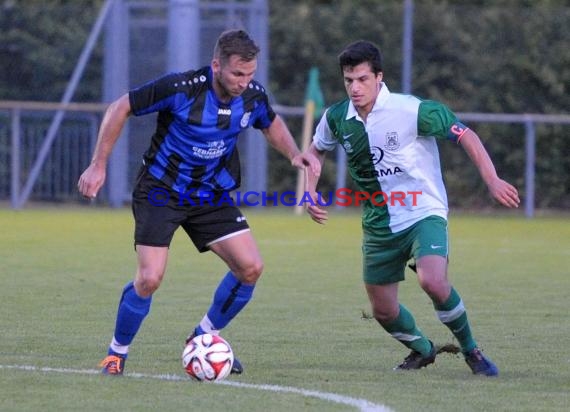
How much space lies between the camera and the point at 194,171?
6.80m

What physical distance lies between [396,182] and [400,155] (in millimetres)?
143

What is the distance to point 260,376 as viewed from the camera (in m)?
6.59

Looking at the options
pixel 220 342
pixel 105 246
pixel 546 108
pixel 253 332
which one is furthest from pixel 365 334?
pixel 546 108

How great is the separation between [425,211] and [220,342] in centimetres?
128

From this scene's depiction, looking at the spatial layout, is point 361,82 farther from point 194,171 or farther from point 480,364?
point 480,364

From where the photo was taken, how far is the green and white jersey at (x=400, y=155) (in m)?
6.94

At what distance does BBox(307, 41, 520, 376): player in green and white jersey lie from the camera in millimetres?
6812

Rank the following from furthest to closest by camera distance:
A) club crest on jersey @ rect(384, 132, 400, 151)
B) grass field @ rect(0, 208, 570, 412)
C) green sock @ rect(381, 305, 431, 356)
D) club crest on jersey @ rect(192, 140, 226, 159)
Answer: green sock @ rect(381, 305, 431, 356) → club crest on jersey @ rect(384, 132, 400, 151) → club crest on jersey @ rect(192, 140, 226, 159) → grass field @ rect(0, 208, 570, 412)

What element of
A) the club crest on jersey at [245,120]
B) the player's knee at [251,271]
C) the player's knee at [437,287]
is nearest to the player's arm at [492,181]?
the player's knee at [437,287]

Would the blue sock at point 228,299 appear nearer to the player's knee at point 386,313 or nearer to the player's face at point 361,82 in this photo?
the player's knee at point 386,313

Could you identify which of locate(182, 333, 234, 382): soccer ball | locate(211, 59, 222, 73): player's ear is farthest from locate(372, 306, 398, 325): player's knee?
locate(211, 59, 222, 73): player's ear

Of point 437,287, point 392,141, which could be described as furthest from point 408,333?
point 392,141

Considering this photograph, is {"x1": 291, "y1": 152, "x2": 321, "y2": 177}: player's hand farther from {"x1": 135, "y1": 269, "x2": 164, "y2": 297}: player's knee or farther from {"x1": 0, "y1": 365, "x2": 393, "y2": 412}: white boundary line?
{"x1": 0, "y1": 365, "x2": 393, "y2": 412}: white boundary line

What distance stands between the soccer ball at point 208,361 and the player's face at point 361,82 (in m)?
1.46
